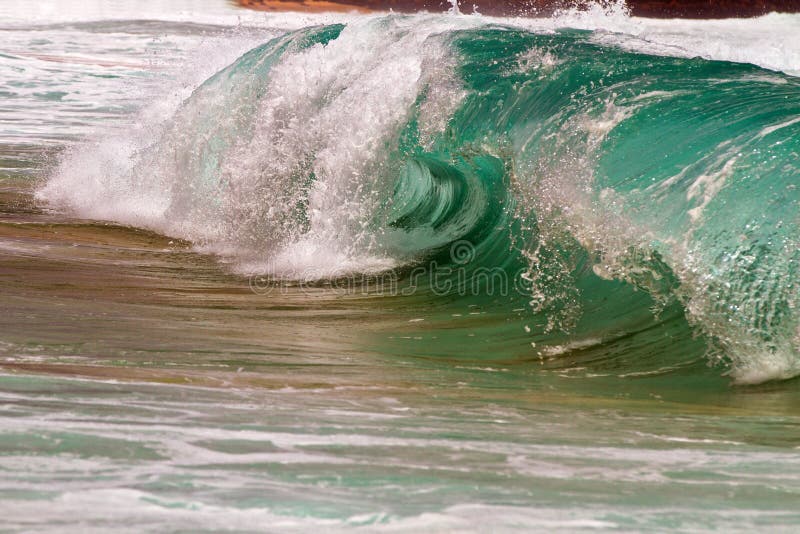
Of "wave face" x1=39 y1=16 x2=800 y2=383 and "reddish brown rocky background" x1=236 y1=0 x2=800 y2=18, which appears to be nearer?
"wave face" x1=39 y1=16 x2=800 y2=383

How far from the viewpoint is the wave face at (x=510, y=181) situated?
411cm

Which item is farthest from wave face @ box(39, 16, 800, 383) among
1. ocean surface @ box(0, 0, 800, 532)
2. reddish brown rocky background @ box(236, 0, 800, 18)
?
reddish brown rocky background @ box(236, 0, 800, 18)

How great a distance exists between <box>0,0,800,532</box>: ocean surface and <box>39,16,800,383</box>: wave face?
2 centimetres

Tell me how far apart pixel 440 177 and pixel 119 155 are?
12.9 feet

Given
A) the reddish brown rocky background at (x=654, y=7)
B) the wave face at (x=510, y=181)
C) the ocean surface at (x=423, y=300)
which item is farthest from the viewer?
the reddish brown rocky background at (x=654, y=7)

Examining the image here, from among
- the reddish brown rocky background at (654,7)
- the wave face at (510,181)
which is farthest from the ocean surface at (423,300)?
the reddish brown rocky background at (654,7)

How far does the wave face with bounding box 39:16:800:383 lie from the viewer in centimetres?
411

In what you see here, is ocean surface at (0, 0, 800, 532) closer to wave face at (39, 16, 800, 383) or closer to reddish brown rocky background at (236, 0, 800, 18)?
wave face at (39, 16, 800, 383)

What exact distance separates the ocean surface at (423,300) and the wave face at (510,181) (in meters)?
0.02

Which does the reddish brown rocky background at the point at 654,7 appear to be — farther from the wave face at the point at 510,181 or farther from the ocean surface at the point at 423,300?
the wave face at the point at 510,181

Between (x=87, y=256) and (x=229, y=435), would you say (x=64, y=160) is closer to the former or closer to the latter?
(x=87, y=256)

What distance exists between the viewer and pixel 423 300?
545 centimetres

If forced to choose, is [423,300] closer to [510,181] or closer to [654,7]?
[510,181]

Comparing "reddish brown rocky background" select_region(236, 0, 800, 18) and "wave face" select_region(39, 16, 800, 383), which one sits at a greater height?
"reddish brown rocky background" select_region(236, 0, 800, 18)
